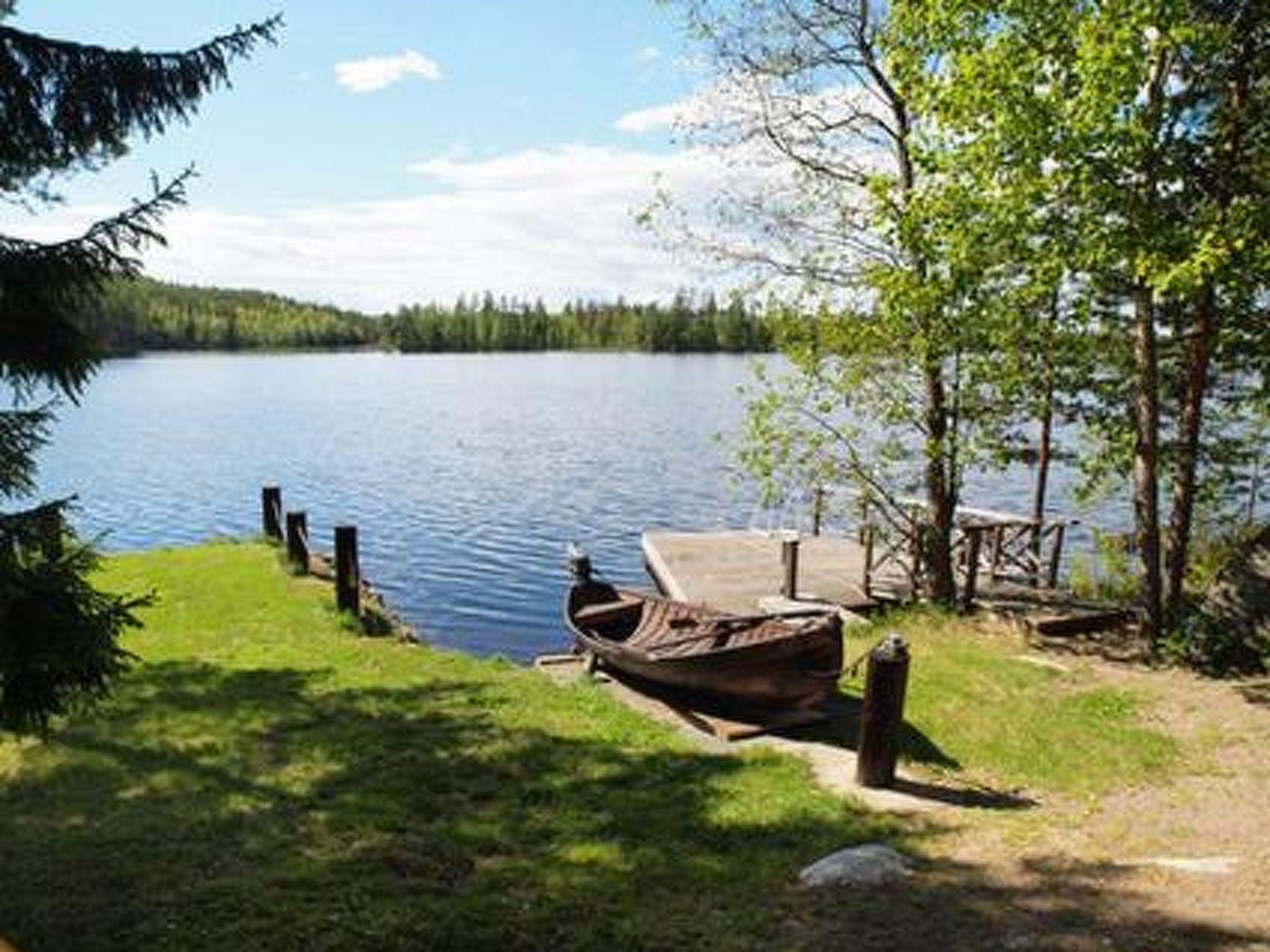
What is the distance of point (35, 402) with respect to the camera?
8578mm

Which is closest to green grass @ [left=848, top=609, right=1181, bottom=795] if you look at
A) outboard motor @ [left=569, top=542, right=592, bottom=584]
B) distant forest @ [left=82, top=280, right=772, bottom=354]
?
outboard motor @ [left=569, top=542, right=592, bottom=584]

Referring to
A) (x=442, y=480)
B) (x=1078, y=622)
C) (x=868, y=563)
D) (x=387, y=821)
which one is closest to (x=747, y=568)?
(x=868, y=563)

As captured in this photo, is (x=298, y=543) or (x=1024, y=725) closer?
(x=1024, y=725)

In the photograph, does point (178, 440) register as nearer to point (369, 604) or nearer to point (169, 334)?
point (369, 604)

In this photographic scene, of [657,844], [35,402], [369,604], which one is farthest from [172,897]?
[369,604]

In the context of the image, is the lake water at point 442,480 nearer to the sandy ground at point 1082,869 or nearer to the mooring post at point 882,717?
the sandy ground at point 1082,869

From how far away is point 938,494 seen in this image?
18000 millimetres

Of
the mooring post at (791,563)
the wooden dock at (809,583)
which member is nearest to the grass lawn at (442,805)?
the wooden dock at (809,583)

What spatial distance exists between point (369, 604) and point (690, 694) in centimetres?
847

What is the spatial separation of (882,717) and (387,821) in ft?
15.0

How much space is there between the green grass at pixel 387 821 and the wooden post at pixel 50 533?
7.55ft

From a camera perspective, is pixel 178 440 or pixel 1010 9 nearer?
pixel 1010 9

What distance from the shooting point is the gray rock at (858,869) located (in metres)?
7.23

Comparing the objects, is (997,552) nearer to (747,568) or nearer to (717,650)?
(747,568)
